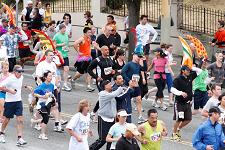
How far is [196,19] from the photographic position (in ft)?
96.9

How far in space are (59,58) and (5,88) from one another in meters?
3.15

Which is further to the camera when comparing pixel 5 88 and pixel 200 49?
pixel 200 49

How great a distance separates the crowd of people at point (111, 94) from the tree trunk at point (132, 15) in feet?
6.91

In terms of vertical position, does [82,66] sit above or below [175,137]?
above

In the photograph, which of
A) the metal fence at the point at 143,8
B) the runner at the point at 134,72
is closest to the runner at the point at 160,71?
the runner at the point at 134,72

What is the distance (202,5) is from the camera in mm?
32812

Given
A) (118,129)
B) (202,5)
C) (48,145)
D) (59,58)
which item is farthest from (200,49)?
(202,5)

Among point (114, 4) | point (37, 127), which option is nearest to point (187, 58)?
point (37, 127)

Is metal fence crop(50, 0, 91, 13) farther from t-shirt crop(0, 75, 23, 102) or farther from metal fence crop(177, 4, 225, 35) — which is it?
t-shirt crop(0, 75, 23, 102)

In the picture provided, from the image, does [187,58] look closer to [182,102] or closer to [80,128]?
[182,102]

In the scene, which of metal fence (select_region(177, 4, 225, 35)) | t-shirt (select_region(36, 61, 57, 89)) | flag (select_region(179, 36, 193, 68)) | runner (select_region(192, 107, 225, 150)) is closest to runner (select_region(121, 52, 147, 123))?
flag (select_region(179, 36, 193, 68))

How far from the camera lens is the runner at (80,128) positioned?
46.7 ft

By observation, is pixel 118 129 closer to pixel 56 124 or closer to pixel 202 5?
pixel 56 124

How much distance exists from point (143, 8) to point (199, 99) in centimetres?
1311
